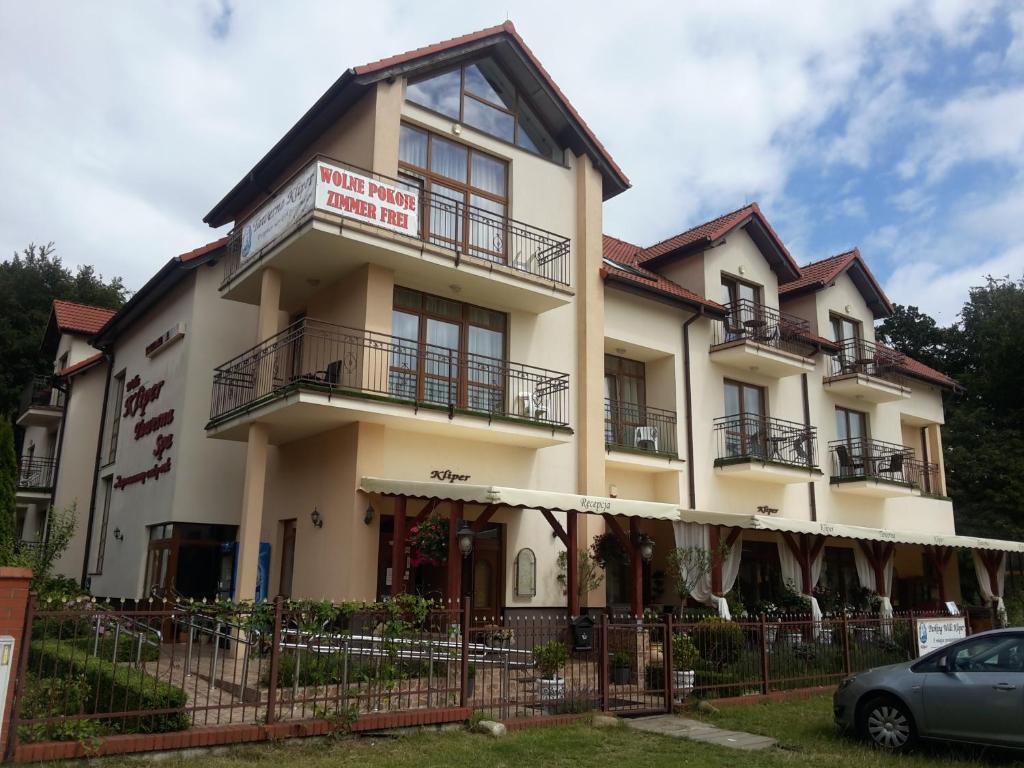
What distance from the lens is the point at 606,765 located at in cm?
826

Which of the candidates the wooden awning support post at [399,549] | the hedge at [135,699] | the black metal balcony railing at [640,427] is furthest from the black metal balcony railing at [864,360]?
the hedge at [135,699]

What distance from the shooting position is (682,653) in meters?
11.9

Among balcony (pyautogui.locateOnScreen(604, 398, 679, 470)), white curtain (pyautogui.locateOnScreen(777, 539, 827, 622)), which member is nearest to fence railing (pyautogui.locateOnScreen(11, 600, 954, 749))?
white curtain (pyautogui.locateOnScreen(777, 539, 827, 622))

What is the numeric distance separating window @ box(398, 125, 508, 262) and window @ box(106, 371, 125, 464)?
11.5m

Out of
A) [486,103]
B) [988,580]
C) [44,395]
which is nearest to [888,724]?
[486,103]

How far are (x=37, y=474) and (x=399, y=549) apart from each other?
1895cm

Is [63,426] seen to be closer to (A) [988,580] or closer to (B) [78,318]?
(B) [78,318]

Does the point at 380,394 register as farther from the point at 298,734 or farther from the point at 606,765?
the point at 606,765

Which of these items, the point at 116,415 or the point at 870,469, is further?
the point at 870,469

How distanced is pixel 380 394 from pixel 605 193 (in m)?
8.64

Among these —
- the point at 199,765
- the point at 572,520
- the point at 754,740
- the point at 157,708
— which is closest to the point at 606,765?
the point at 754,740

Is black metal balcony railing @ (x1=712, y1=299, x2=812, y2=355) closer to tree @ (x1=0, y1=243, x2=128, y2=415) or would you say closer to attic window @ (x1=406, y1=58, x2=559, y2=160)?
attic window @ (x1=406, y1=58, x2=559, y2=160)

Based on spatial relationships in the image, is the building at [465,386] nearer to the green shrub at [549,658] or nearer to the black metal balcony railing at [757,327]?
the black metal balcony railing at [757,327]

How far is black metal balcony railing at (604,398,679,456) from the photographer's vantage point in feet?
63.4
